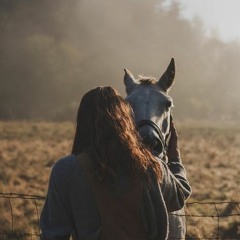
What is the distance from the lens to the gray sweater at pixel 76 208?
2.15 meters

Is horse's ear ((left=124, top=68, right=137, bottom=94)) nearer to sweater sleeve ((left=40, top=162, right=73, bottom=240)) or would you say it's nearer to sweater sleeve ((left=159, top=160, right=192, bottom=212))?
sweater sleeve ((left=159, top=160, right=192, bottom=212))

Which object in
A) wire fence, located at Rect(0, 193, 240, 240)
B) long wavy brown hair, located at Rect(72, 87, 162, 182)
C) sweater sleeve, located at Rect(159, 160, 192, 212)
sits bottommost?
wire fence, located at Rect(0, 193, 240, 240)

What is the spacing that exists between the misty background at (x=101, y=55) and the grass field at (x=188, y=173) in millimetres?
11245

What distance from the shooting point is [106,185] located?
214cm

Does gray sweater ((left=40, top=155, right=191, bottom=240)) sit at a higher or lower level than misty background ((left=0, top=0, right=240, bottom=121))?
lower

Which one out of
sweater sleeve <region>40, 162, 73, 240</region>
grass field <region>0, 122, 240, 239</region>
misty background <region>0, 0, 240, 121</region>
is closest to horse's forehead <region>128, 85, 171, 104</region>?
sweater sleeve <region>40, 162, 73, 240</region>

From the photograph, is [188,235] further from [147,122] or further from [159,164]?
[159,164]

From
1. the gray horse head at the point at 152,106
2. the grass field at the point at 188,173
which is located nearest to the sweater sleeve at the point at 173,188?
the gray horse head at the point at 152,106

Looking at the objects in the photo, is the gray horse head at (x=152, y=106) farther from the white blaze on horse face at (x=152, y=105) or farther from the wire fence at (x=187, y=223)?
the wire fence at (x=187, y=223)

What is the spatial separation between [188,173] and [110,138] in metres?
14.0

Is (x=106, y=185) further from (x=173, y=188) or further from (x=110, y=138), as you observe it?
(x=173, y=188)

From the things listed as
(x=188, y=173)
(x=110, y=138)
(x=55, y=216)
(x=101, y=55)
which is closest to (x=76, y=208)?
(x=55, y=216)

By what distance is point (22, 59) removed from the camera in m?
43.4

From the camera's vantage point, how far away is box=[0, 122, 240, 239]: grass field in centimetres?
Answer: 805
